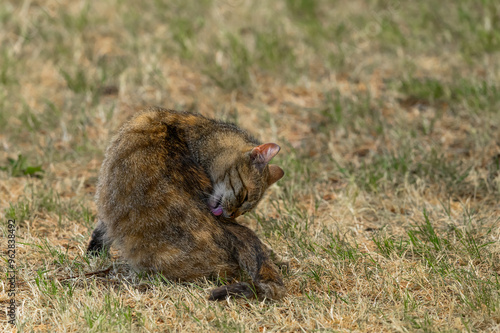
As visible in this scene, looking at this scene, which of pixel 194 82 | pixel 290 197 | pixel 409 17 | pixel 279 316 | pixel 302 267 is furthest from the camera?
pixel 409 17

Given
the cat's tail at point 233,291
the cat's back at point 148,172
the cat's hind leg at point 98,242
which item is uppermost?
the cat's back at point 148,172

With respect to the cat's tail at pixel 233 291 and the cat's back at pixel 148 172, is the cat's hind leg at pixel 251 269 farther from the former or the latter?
the cat's back at pixel 148 172

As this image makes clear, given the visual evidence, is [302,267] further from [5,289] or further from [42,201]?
[42,201]

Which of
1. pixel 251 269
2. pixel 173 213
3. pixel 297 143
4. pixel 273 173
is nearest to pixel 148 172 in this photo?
pixel 173 213

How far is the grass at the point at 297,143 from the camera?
3.90m

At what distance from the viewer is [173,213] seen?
13.3 feet

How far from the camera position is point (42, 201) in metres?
5.39

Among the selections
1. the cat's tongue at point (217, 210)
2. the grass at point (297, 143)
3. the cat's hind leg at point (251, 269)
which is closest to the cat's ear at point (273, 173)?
the grass at point (297, 143)

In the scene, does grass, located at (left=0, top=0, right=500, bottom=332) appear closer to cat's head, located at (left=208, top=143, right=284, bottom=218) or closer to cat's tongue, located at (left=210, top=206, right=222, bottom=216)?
cat's head, located at (left=208, top=143, right=284, bottom=218)

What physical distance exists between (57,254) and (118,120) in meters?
2.89

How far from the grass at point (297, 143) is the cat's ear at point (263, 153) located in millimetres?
605

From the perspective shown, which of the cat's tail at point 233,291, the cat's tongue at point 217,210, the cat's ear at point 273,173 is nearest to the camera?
the cat's tail at point 233,291

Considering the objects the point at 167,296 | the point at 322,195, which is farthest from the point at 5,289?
the point at 322,195

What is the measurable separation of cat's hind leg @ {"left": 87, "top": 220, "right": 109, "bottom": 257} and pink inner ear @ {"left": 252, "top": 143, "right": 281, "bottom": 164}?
3.92 ft
